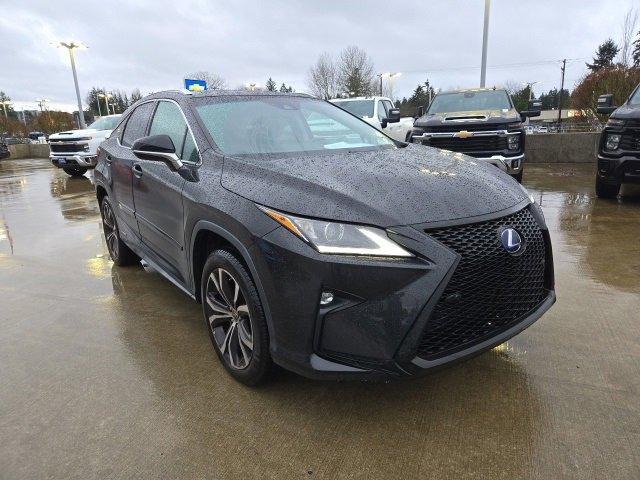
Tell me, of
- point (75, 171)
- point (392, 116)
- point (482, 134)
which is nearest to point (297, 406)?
point (482, 134)

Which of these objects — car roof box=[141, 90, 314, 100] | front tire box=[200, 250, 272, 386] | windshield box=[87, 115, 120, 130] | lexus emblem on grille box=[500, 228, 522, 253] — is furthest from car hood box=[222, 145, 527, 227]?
windshield box=[87, 115, 120, 130]

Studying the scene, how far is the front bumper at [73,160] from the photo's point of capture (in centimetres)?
1305

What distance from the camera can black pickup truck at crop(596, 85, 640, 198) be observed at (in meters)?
6.43

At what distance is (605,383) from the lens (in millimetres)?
2562

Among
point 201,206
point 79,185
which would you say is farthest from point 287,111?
point 79,185

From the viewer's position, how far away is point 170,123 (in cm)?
346

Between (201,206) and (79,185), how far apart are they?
11082 mm

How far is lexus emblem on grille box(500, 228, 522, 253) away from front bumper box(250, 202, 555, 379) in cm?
33

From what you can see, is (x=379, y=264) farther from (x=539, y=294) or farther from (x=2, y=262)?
(x=2, y=262)

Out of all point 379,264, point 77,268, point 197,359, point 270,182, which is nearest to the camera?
point 379,264

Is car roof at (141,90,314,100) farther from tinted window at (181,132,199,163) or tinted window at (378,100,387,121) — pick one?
tinted window at (378,100,387,121)

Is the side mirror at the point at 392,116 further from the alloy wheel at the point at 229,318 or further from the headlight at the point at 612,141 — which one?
the alloy wheel at the point at 229,318

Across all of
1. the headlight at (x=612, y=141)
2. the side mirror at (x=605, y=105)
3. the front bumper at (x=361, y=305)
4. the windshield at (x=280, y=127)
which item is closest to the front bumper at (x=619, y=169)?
the headlight at (x=612, y=141)

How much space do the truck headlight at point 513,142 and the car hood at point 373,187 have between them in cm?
550
